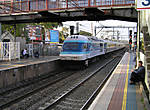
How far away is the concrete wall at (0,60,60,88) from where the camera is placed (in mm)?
12161

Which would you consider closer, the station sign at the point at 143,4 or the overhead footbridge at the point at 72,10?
the station sign at the point at 143,4

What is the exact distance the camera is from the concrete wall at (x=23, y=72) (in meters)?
12.2

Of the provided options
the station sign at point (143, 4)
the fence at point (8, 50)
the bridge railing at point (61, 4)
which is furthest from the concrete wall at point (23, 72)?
the station sign at point (143, 4)

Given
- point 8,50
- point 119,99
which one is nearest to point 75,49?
point 8,50

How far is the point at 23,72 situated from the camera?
14164 millimetres

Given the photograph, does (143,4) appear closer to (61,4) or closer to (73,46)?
(61,4)

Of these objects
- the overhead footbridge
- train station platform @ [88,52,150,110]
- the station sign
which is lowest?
train station platform @ [88,52,150,110]

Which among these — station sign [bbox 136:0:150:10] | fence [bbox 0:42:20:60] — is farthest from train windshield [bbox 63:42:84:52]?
station sign [bbox 136:0:150:10]

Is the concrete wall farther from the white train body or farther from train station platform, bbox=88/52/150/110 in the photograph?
train station platform, bbox=88/52/150/110

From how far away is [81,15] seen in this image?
1705 centimetres

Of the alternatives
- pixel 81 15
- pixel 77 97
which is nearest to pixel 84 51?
pixel 81 15

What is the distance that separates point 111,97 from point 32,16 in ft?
44.2

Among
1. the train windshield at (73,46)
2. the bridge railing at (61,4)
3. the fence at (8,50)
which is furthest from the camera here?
the fence at (8,50)

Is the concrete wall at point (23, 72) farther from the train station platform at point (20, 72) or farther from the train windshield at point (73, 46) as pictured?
the train windshield at point (73, 46)
